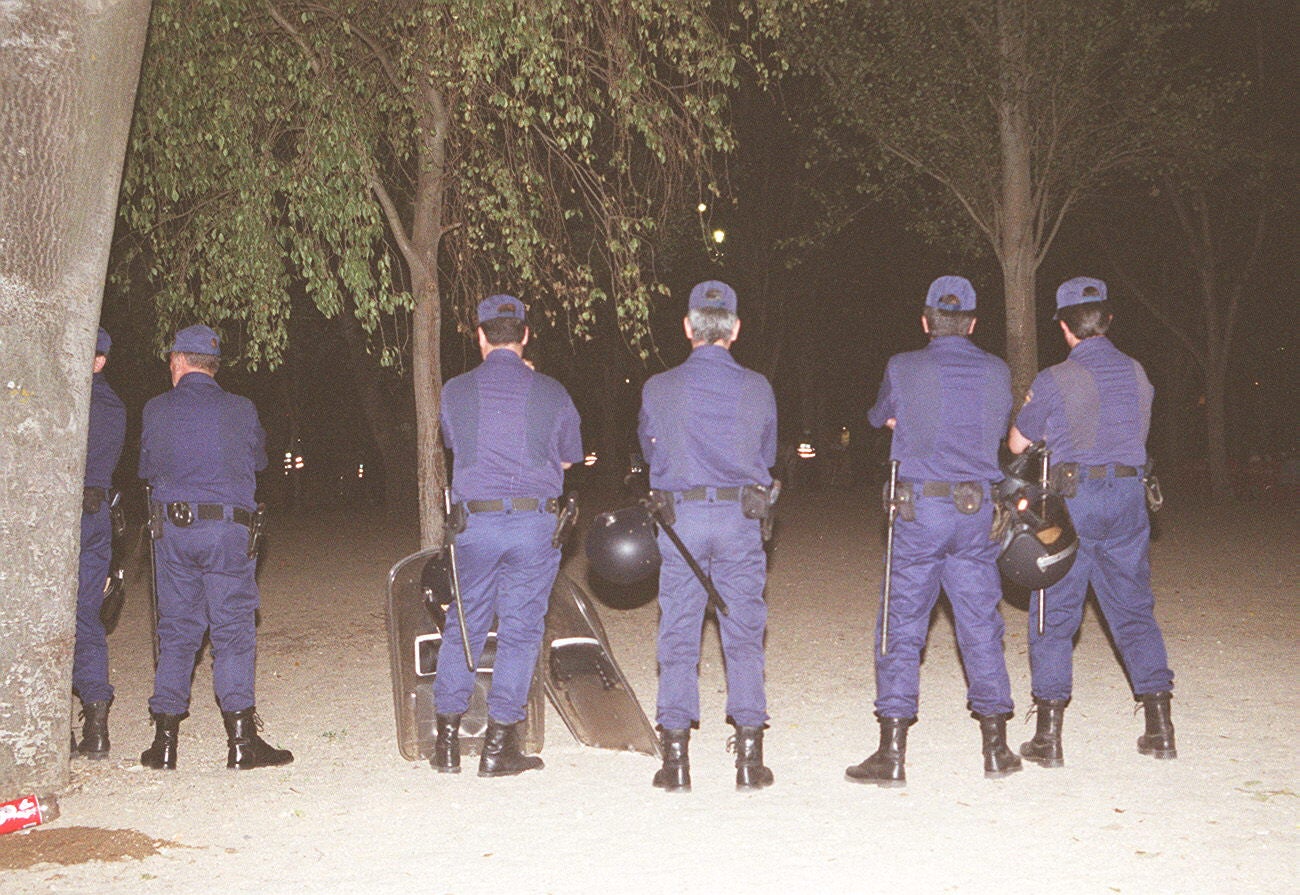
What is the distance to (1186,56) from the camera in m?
27.4

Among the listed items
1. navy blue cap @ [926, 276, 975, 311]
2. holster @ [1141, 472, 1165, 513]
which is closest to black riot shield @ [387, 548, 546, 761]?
navy blue cap @ [926, 276, 975, 311]

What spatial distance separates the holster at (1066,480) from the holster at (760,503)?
4.65 ft

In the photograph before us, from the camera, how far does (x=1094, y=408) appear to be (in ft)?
22.4

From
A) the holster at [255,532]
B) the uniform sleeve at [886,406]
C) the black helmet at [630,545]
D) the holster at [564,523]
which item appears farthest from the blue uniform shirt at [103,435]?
the uniform sleeve at [886,406]

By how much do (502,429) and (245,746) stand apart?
7.14 ft

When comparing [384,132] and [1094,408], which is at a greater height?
[384,132]

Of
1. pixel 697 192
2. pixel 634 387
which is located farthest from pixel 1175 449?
pixel 697 192

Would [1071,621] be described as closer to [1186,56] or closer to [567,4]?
[567,4]

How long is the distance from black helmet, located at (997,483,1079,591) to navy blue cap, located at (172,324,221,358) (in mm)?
4147

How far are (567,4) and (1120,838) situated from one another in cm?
697

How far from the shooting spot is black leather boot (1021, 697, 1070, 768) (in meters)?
6.78

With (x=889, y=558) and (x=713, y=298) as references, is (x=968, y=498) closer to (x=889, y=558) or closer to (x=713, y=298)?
(x=889, y=558)

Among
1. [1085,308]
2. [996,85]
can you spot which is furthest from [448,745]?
[996,85]

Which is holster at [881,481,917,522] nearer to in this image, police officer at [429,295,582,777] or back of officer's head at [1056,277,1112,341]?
back of officer's head at [1056,277,1112,341]
